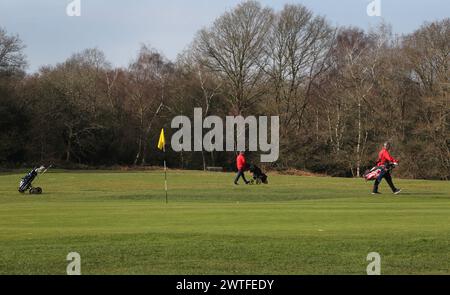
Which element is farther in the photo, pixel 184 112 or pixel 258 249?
pixel 184 112

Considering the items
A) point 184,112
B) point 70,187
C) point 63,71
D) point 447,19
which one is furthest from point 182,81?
point 70,187

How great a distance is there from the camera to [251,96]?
2847 inches

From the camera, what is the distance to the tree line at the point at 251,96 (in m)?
64.1

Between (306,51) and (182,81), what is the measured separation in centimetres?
1327

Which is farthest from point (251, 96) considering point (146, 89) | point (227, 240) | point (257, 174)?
point (227, 240)

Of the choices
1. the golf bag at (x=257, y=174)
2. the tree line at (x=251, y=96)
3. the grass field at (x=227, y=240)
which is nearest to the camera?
the grass field at (x=227, y=240)

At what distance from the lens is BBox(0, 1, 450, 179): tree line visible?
6406 cm

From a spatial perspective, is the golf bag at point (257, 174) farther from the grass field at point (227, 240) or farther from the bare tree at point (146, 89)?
the bare tree at point (146, 89)

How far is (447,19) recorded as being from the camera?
6234 cm

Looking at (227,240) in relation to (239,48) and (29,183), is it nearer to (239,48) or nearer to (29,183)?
(29,183)

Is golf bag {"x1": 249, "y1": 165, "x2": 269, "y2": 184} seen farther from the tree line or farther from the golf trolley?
the tree line

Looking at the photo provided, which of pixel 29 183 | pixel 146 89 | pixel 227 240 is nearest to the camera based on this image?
pixel 227 240

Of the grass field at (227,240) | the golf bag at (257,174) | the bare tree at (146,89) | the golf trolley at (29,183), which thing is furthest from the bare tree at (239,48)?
the grass field at (227,240)
